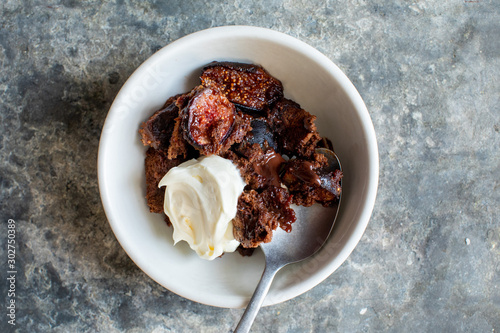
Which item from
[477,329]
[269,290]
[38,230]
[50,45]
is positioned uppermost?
[50,45]

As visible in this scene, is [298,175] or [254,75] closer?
[298,175]

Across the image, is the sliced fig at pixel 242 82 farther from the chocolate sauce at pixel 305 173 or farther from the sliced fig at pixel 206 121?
the chocolate sauce at pixel 305 173

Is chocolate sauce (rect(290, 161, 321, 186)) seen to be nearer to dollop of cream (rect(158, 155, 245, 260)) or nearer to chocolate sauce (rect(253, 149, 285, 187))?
chocolate sauce (rect(253, 149, 285, 187))

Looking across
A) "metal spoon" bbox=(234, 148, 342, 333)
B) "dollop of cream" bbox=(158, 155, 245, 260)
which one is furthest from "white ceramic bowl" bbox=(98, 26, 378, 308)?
"dollop of cream" bbox=(158, 155, 245, 260)

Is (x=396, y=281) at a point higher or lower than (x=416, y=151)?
lower

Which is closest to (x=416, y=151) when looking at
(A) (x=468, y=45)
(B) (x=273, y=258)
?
(A) (x=468, y=45)

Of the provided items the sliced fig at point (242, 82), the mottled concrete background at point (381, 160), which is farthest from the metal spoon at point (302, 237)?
the mottled concrete background at point (381, 160)

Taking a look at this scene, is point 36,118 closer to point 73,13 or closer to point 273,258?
point 73,13
